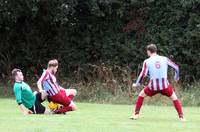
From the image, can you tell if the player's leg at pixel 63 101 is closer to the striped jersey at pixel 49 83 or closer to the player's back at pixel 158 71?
the striped jersey at pixel 49 83

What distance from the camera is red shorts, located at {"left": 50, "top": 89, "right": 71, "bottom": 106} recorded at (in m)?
16.0

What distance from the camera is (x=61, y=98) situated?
16.0 m

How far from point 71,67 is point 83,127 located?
18.4 meters

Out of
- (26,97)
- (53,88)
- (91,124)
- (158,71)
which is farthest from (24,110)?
(158,71)

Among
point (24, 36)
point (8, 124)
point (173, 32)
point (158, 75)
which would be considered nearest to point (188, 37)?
point (173, 32)

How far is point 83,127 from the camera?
1264 cm

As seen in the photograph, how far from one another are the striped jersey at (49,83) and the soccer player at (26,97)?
0.67ft

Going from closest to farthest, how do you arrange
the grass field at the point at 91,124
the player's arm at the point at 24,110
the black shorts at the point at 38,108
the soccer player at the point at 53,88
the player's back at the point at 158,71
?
the grass field at the point at 91,124 < the player's back at the point at 158,71 < the soccer player at the point at 53,88 < the player's arm at the point at 24,110 < the black shorts at the point at 38,108

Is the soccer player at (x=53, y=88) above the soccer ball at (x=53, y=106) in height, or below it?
above

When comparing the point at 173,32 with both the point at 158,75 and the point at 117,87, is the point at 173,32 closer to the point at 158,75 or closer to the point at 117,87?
the point at 117,87

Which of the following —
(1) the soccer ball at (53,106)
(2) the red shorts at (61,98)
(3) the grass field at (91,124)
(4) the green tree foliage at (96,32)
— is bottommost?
(3) the grass field at (91,124)

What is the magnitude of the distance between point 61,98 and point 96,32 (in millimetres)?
15276

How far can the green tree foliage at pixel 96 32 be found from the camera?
2917 centimetres

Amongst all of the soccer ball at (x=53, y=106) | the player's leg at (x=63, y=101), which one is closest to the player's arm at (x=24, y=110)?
the soccer ball at (x=53, y=106)
